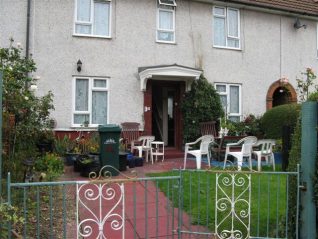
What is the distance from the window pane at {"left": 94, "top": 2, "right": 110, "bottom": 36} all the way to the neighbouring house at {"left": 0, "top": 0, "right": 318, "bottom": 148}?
0.12ft

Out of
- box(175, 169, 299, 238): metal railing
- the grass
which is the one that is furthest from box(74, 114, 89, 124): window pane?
box(175, 169, 299, 238): metal railing

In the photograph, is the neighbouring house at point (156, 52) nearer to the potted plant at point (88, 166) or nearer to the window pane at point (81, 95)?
the window pane at point (81, 95)

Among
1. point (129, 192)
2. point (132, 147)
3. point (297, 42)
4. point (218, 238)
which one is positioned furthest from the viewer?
point (297, 42)

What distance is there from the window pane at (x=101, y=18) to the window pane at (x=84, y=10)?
0.24 m

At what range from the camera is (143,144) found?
12.1 meters

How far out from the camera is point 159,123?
1488 cm

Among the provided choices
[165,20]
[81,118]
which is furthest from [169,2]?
[81,118]

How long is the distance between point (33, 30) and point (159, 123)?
574 cm

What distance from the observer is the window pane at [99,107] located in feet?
42.8

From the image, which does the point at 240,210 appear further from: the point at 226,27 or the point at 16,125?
the point at 226,27

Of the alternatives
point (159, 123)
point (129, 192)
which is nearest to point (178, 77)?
point (159, 123)

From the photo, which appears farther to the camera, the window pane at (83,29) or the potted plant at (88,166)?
the window pane at (83,29)

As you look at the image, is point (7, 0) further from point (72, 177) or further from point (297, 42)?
point (297, 42)

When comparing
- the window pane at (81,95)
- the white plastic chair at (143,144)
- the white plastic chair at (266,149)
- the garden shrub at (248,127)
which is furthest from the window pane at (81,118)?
the white plastic chair at (266,149)
